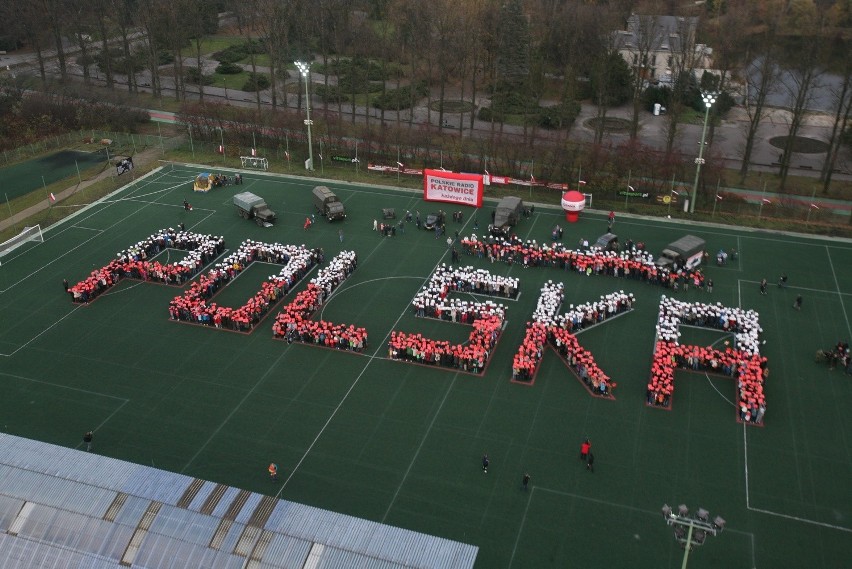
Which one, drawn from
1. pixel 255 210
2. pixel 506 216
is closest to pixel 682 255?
pixel 506 216

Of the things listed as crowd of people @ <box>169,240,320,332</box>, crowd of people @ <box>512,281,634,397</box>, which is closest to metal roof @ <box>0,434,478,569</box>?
crowd of people @ <box>512,281,634,397</box>

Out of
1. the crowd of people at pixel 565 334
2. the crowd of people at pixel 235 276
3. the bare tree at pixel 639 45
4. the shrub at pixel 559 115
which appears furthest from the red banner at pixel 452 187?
the shrub at pixel 559 115

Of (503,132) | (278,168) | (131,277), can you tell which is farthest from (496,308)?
(503,132)

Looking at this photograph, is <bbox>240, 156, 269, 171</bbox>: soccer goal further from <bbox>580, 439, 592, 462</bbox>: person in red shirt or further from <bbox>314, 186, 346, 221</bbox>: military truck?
<bbox>580, 439, 592, 462</bbox>: person in red shirt

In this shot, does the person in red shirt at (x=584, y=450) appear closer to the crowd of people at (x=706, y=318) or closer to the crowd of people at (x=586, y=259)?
the crowd of people at (x=706, y=318)

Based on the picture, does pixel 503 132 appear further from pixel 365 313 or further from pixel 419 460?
pixel 419 460
